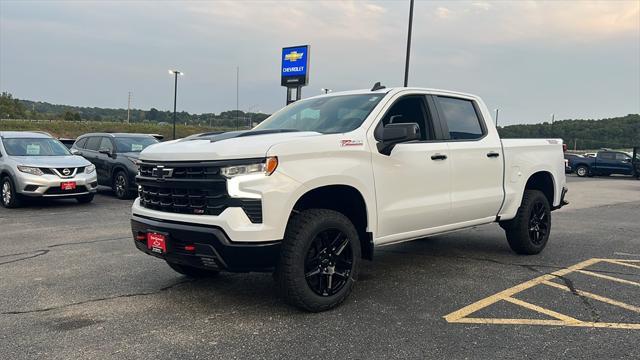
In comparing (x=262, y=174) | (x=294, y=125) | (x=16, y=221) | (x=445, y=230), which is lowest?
(x=16, y=221)

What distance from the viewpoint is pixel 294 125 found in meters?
5.18

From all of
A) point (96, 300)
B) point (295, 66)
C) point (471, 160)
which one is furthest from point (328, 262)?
point (295, 66)

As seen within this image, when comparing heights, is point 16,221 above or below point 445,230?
below

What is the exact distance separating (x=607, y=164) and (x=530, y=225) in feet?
86.2

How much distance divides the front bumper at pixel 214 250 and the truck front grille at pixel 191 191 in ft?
0.50

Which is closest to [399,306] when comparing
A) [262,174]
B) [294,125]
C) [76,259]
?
[262,174]

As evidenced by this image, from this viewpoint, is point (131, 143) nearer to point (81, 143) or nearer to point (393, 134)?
point (81, 143)

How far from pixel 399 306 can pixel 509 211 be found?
7.95 ft

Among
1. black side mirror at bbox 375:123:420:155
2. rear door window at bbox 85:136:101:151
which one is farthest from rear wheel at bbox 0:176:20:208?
black side mirror at bbox 375:123:420:155

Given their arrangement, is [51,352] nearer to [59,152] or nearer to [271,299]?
[271,299]

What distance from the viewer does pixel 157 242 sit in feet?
13.7

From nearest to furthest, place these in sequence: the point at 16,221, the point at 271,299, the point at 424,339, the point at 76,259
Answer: the point at 424,339, the point at 271,299, the point at 76,259, the point at 16,221

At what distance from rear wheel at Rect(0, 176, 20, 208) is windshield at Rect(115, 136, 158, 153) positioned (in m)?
2.84

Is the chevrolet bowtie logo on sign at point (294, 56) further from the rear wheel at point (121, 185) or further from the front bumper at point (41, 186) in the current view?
the front bumper at point (41, 186)
